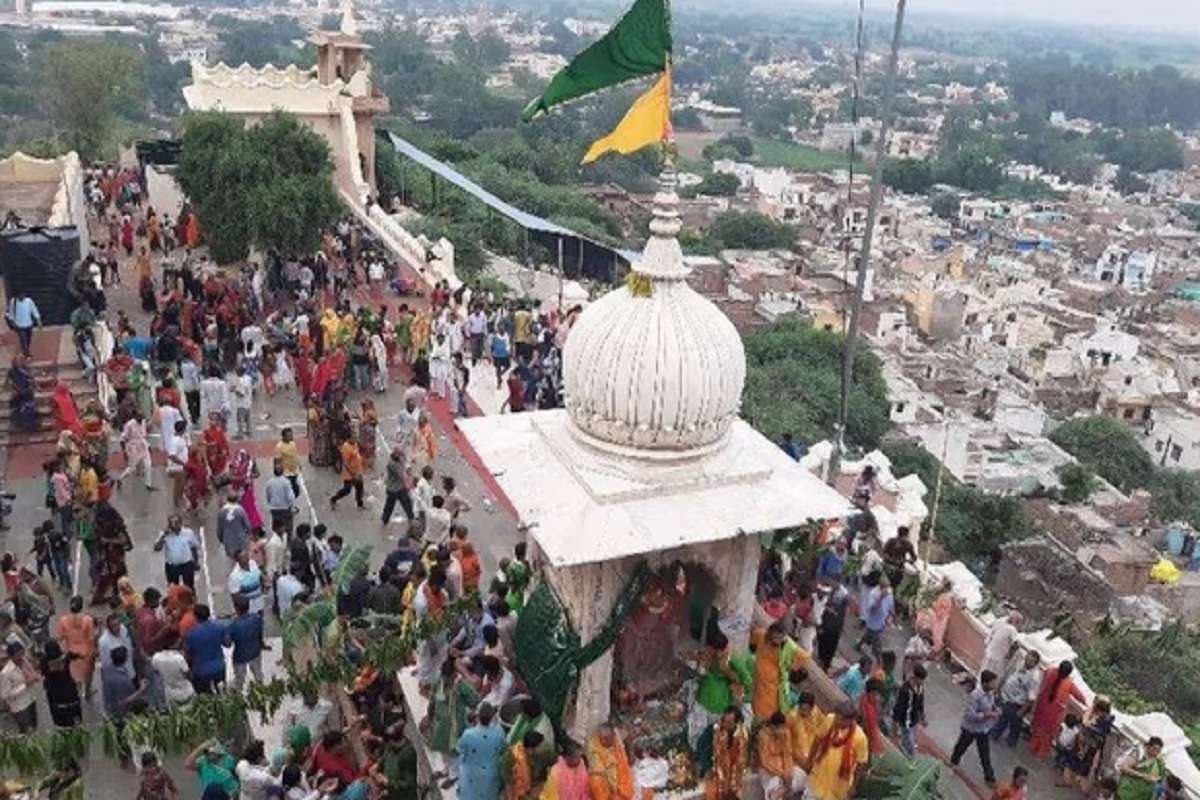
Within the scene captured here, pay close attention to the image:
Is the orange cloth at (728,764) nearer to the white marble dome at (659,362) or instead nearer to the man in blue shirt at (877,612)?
the white marble dome at (659,362)

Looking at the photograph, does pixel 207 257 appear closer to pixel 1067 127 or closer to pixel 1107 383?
pixel 1107 383

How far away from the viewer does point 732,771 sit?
779 cm

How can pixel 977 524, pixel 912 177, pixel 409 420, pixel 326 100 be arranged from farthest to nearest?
pixel 912 177 → pixel 977 524 → pixel 326 100 → pixel 409 420

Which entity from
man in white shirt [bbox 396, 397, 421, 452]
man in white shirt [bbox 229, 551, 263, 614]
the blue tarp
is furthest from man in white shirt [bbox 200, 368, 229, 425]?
the blue tarp

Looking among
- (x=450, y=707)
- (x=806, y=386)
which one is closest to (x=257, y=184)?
(x=450, y=707)

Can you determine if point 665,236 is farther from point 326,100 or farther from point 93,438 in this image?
point 326,100

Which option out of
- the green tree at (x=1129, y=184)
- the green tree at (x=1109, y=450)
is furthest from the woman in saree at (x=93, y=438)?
the green tree at (x=1129, y=184)

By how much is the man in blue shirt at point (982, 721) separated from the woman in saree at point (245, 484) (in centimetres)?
717

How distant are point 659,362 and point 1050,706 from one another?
4.80 metres

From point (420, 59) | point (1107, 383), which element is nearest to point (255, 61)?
point (420, 59)

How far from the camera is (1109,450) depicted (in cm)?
4781

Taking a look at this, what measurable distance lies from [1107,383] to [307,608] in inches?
2142

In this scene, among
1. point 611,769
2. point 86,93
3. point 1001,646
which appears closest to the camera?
point 611,769

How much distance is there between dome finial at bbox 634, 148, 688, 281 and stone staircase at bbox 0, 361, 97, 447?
10.2 meters
